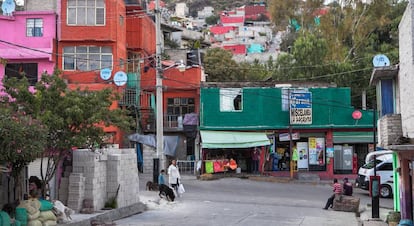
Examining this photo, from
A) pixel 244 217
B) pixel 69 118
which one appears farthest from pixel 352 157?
pixel 69 118

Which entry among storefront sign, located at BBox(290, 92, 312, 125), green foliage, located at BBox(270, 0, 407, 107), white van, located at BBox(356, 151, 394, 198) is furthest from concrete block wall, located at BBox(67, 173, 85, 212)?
green foliage, located at BBox(270, 0, 407, 107)

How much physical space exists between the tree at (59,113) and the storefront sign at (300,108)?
2068cm

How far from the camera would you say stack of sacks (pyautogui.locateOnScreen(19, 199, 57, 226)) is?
1559cm

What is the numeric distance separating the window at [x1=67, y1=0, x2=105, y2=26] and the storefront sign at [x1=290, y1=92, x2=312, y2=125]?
13511 mm

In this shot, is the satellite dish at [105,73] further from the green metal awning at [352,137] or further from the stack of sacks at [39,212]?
the stack of sacks at [39,212]

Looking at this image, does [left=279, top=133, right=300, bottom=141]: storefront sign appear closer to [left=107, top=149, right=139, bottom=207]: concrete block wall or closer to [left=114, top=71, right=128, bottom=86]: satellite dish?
[left=114, top=71, right=128, bottom=86]: satellite dish

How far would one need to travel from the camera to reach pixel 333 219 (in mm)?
21375

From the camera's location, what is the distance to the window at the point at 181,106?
42000 mm

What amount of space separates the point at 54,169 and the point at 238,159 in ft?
73.0

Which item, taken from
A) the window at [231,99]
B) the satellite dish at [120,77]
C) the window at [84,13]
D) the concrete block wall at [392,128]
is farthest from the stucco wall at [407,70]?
the window at [84,13]

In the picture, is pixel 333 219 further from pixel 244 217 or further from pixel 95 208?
pixel 95 208

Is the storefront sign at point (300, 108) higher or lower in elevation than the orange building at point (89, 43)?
lower

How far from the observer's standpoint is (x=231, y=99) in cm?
3938

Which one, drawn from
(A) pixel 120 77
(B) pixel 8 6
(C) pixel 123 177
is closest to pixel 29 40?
(B) pixel 8 6
